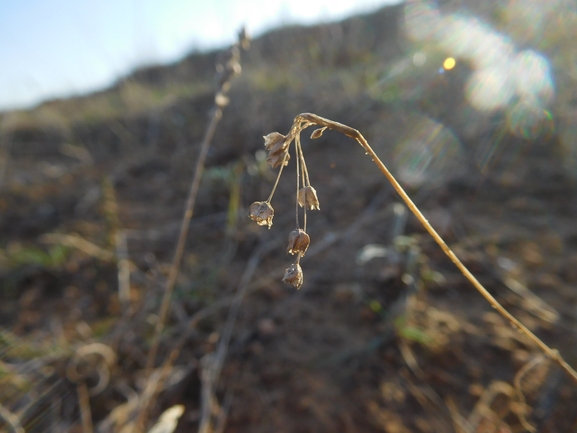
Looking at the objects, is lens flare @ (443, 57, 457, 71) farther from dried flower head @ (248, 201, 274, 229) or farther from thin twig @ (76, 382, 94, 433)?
thin twig @ (76, 382, 94, 433)

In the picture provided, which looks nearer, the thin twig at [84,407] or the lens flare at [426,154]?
the thin twig at [84,407]

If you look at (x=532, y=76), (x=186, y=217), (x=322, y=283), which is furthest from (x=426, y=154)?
(x=186, y=217)

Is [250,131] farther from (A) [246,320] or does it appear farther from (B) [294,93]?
(A) [246,320]

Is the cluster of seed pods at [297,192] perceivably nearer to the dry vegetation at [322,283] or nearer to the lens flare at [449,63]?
the dry vegetation at [322,283]

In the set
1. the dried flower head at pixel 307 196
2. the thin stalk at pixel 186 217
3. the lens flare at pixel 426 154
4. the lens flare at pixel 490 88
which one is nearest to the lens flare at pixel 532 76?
the lens flare at pixel 490 88

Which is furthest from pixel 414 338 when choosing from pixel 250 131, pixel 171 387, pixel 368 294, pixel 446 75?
pixel 446 75

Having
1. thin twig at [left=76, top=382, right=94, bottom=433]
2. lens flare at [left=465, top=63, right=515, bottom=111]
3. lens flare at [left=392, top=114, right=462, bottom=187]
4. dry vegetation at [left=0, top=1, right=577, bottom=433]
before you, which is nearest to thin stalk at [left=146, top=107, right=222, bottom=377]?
dry vegetation at [left=0, top=1, right=577, bottom=433]

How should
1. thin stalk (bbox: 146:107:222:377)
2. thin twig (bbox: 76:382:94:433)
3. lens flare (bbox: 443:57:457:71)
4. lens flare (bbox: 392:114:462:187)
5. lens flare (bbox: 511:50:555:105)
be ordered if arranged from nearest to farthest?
1. thin stalk (bbox: 146:107:222:377)
2. thin twig (bbox: 76:382:94:433)
3. lens flare (bbox: 392:114:462:187)
4. lens flare (bbox: 511:50:555:105)
5. lens flare (bbox: 443:57:457:71)

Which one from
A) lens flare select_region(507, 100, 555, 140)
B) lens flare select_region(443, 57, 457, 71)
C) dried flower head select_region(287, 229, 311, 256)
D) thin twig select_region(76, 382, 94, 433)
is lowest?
thin twig select_region(76, 382, 94, 433)
